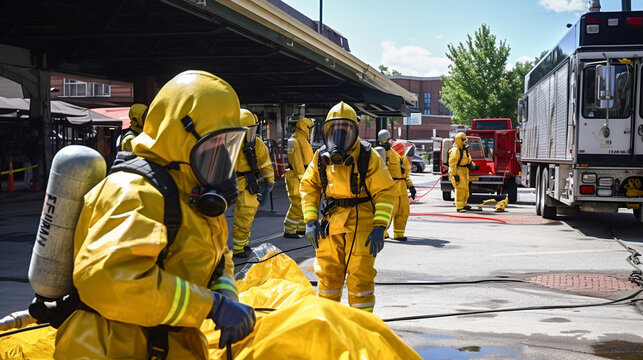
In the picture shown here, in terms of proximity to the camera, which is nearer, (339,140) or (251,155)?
(339,140)

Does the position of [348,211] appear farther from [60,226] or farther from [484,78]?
[484,78]

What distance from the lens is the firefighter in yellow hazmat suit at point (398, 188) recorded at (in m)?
10.8

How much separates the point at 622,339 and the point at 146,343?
159 inches

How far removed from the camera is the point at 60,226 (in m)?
2.31

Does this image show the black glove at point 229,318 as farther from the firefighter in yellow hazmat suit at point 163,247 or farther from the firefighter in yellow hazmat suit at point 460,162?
the firefighter in yellow hazmat suit at point 460,162

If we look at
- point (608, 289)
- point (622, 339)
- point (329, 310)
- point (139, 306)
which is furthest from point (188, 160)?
point (608, 289)

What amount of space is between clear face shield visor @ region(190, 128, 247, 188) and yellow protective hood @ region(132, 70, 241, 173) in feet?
0.11

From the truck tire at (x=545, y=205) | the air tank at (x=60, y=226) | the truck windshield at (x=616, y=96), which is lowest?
the truck tire at (x=545, y=205)

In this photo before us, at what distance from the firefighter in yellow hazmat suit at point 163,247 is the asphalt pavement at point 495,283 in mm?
2609

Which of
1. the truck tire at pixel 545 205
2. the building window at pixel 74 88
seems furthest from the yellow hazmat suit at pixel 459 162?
the building window at pixel 74 88

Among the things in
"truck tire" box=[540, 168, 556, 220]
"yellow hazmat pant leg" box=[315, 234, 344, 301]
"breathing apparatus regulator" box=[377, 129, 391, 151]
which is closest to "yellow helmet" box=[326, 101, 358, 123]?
"yellow hazmat pant leg" box=[315, 234, 344, 301]

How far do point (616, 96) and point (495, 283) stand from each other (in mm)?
5602

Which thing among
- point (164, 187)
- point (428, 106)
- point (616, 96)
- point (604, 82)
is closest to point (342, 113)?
point (164, 187)

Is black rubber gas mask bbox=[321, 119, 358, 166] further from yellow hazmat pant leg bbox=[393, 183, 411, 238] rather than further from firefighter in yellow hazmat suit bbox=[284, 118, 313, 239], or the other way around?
yellow hazmat pant leg bbox=[393, 183, 411, 238]
